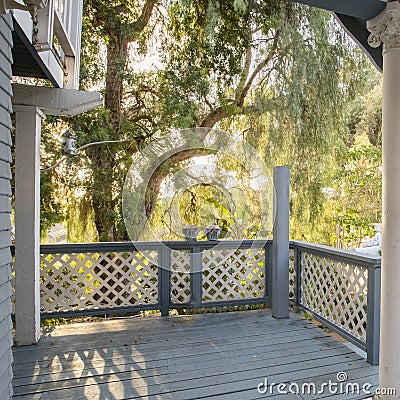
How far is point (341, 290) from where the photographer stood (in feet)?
10.0

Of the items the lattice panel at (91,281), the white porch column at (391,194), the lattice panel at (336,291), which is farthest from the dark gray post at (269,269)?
the white porch column at (391,194)

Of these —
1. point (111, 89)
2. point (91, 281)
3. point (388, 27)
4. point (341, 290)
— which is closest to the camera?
point (388, 27)

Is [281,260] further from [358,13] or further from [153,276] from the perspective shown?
[358,13]

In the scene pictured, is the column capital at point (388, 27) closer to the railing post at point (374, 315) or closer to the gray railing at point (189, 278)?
the railing post at point (374, 315)

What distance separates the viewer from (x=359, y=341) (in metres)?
2.73

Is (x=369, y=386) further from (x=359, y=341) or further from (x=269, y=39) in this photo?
(x=269, y=39)

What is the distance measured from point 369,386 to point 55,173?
15.8 feet

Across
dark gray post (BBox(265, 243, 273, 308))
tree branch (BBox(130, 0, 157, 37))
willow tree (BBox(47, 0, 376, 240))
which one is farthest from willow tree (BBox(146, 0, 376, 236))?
dark gray post (BBox(265, 243, 273, 308))

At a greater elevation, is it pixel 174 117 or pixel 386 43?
pixel 174 117

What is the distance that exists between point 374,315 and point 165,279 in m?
2.12

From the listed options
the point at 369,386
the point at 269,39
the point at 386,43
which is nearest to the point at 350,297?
the point at 369,386

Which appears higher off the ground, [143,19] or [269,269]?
[143,19]

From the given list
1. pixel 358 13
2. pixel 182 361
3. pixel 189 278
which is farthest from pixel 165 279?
pixel 358 13

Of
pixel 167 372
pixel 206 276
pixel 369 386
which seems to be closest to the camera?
pixel 369 386
